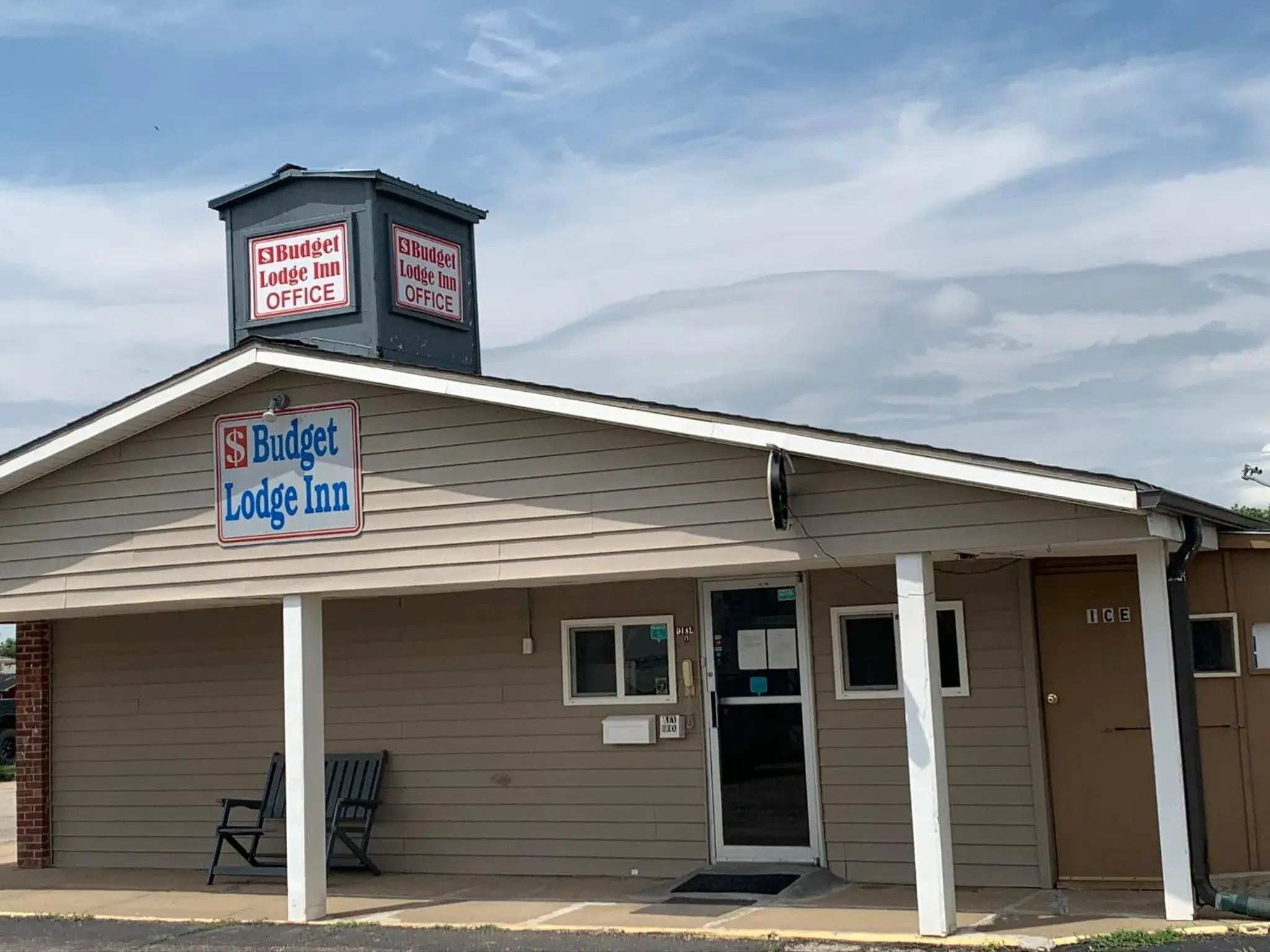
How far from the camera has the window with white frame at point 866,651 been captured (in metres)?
9.62

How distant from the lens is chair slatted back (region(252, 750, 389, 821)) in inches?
431

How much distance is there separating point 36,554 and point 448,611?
9.57 ft

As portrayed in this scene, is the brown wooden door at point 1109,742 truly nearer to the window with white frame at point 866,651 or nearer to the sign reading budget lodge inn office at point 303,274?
the window with white frame at point 866,651

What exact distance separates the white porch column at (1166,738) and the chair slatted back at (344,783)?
5666 millimetres

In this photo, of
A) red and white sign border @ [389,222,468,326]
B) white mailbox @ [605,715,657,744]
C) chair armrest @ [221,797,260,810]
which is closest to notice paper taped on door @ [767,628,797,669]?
white mailbox @ [605,715,657,744]

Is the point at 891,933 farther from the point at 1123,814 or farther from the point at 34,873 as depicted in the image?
the point at 34,873

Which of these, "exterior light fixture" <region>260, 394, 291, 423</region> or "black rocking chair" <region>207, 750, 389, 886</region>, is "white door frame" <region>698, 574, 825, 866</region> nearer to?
"black rocking chair" <region>207, 750, 389, 886</region>

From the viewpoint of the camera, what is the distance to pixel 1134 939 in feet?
23.8

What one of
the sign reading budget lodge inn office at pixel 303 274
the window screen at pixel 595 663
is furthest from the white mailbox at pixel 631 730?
the sign reading budget lodge inn office at pixel 303 274

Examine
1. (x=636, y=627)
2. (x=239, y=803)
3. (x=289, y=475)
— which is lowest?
(x=239, y=803)

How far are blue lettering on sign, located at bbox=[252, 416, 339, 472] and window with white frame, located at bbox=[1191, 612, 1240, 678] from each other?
554 centimetres

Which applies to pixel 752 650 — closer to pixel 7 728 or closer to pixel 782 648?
pixel 782 648

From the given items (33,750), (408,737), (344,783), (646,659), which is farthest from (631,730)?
(33,750)

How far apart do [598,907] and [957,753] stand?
8.06ft
